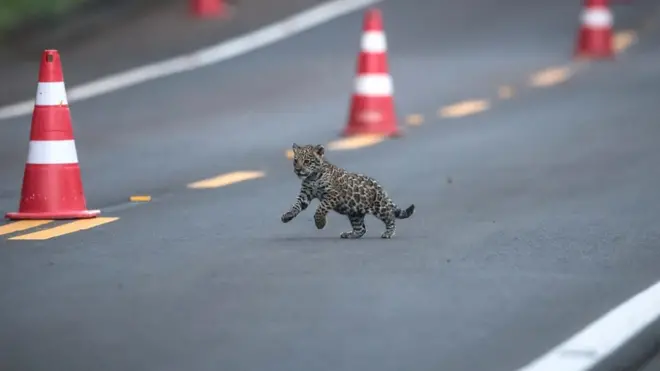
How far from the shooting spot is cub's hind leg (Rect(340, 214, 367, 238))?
972 cm

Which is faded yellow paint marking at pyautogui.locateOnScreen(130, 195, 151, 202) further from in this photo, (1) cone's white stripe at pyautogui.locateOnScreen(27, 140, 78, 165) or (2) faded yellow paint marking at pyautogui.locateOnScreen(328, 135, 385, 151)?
(2) faded yellow paint marking at pyautogui.locateOnScreen(328, 135, 385, 151)

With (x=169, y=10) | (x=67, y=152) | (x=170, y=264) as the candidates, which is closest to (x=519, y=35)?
(x=169, y=10)

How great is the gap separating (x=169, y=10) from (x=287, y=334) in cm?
1570

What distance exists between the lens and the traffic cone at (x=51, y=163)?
35.1ft

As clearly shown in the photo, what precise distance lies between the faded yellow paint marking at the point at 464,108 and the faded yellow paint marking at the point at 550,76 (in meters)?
1.59

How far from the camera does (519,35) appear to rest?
76.7 ft

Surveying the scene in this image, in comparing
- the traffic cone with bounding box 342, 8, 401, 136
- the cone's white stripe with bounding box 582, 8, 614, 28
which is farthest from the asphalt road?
the cone's white stripe with bounding box 582, 8, 614, 28

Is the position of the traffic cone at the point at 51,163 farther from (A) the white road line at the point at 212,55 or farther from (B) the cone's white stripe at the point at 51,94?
(A) the white road line at the point at 212,55

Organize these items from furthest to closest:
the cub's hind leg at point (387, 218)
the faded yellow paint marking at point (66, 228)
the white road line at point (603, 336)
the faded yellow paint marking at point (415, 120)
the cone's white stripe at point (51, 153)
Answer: the faded yellow paint marking at point (415, 120)
the cone's white stripe at point (51, 153)
the faded yellow paint marking at point (66, 228)
the cub's hind leg at point (387, 218)
the white road line at point (603, 336)

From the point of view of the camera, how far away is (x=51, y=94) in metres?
11.0

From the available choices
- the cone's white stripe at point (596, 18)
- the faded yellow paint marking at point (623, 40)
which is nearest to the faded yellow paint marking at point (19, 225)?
the cone's white stripe at point (596, 18)

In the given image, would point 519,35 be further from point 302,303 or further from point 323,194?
point 302,303

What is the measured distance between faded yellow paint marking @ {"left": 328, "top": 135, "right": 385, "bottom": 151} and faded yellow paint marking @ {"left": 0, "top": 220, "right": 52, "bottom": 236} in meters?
4.52

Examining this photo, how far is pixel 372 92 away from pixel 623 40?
25.5ft
